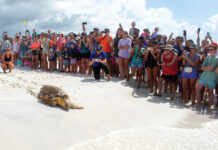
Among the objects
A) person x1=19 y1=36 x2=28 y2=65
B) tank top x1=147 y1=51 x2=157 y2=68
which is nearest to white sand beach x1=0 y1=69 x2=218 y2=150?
tank top x1=147 y1=51 x2=157 y2=68

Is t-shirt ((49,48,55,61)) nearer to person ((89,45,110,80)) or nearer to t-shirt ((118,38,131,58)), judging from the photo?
person ((89,45,110,80))

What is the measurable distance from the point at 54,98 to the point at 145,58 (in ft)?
11.7

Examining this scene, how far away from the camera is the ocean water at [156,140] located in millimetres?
3449

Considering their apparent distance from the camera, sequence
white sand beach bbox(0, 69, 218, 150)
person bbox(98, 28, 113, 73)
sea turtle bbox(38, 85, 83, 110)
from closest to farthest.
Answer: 1. white sand beach bbox(0, 69, 218, 150)
2. sea turtle bbox(38, 85, 83, 110)
3. person bbox(98, 28, 113, 73)

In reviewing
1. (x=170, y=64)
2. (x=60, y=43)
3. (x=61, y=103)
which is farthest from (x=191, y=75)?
(x=60, y=43)

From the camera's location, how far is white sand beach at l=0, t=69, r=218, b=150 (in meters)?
3.31

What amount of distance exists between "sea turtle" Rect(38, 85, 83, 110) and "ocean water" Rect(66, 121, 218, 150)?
119cm

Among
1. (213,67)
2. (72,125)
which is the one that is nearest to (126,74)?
(213,67)

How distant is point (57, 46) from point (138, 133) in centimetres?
674

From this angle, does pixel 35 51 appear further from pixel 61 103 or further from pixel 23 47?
pixel 61 103

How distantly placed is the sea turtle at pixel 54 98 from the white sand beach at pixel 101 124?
0.47 feet

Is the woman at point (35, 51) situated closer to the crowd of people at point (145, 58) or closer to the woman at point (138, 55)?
the crowd of people at point (145, 58)

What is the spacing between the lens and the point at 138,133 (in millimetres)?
4059

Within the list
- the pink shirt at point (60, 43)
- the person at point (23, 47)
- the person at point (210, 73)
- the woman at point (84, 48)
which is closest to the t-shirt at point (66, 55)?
the pink shirt at point (60, 43)
